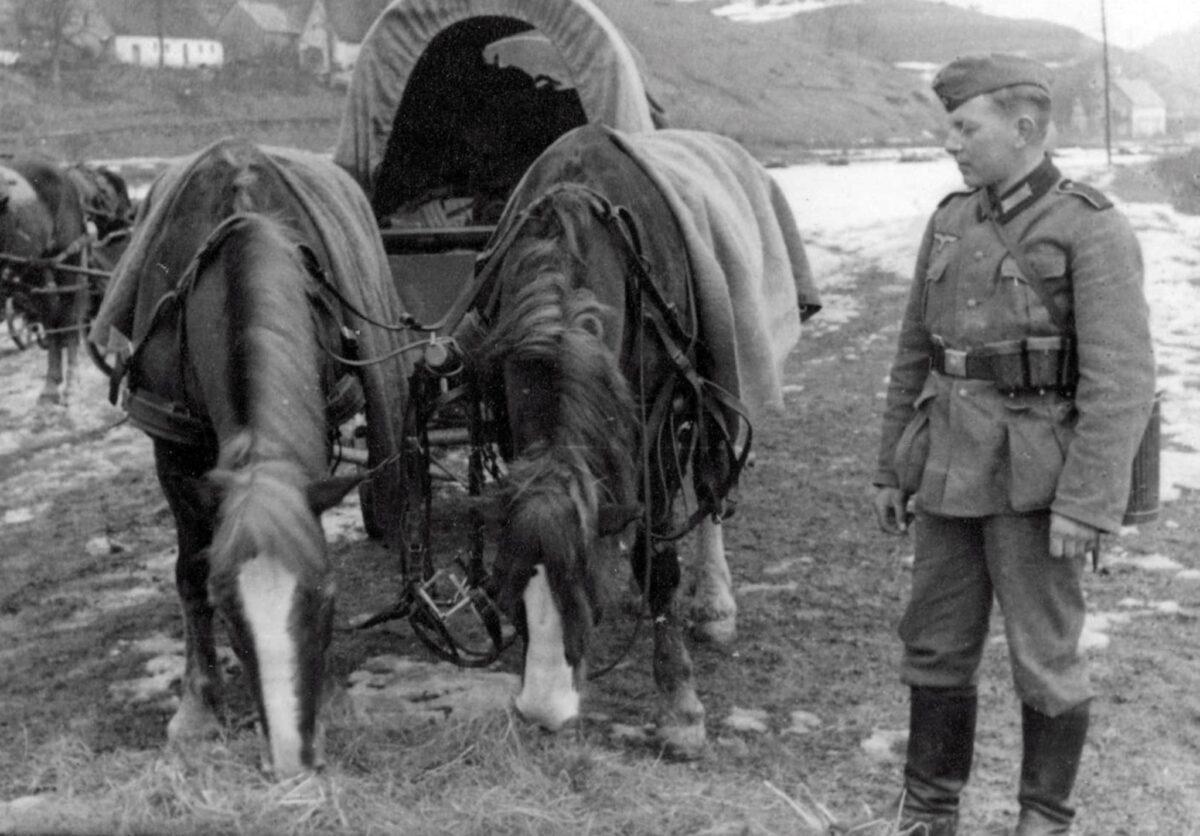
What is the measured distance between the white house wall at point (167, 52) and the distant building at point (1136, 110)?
26.2 meters

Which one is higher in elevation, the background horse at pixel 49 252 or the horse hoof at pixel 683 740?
the background horse at pixel 49 252

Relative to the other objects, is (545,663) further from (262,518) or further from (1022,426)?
(1022,426)

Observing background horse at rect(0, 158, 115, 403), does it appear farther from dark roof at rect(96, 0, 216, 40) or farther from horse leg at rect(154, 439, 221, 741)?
dark roof at rect(96, 0, 216, 40)

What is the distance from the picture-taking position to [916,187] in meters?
18.5

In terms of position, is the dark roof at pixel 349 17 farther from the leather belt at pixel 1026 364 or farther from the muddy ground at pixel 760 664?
the leather belt at pixel 1026 364

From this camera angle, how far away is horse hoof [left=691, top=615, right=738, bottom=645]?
4789 millimetres

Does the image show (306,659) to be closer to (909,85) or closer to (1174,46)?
(909,85)

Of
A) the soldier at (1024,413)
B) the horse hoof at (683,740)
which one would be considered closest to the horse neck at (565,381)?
the soldier at (1024,413)

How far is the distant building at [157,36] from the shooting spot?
17.9 metres

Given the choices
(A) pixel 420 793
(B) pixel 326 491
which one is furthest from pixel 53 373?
(A) pixel 420 793

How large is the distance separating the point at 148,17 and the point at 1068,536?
744 inches

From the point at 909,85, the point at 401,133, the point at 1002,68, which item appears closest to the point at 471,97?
the point at 401,133

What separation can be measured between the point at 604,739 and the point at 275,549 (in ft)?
4.80

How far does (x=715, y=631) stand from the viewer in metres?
4.80
